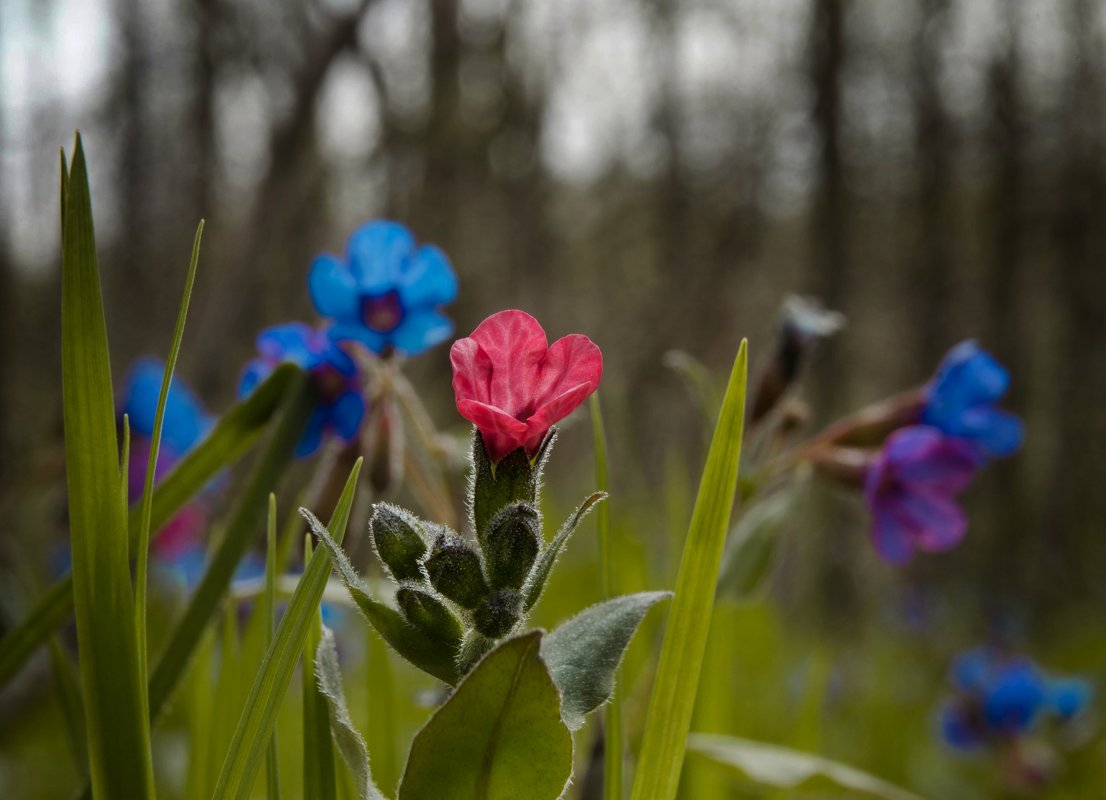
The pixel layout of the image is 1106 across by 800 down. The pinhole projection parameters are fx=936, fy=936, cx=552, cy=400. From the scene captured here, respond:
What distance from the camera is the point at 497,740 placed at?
1.29 ft

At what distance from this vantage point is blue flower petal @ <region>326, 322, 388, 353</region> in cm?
64

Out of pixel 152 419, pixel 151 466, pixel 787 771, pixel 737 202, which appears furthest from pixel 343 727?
pixel 737 202

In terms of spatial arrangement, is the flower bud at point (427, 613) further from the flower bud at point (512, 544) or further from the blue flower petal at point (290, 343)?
the blue flower petal at point (290, 343)

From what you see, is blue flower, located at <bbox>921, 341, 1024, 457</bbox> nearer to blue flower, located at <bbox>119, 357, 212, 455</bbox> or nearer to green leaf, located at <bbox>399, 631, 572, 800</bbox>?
green leaf, located at <bbox>399, 631, 572, 800</bbox>

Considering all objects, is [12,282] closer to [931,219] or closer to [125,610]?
[125,610]

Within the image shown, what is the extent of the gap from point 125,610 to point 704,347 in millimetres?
5560

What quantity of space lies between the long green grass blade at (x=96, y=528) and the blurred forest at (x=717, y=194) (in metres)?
2.70

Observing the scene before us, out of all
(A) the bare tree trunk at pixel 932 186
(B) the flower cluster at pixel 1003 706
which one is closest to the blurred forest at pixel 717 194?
(A) the bare tree trunk at pixel 932 186

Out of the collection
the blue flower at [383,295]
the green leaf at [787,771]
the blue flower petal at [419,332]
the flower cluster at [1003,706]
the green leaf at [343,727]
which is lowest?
the flower cluster at [1003,706]

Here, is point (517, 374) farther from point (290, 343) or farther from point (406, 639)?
point (290, 343)

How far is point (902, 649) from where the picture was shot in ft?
15.4

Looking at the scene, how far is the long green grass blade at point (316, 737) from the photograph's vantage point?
46 centimetres

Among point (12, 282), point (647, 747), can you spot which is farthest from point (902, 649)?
point (647, 747)

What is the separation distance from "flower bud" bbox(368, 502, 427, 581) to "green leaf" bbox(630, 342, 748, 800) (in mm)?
128
